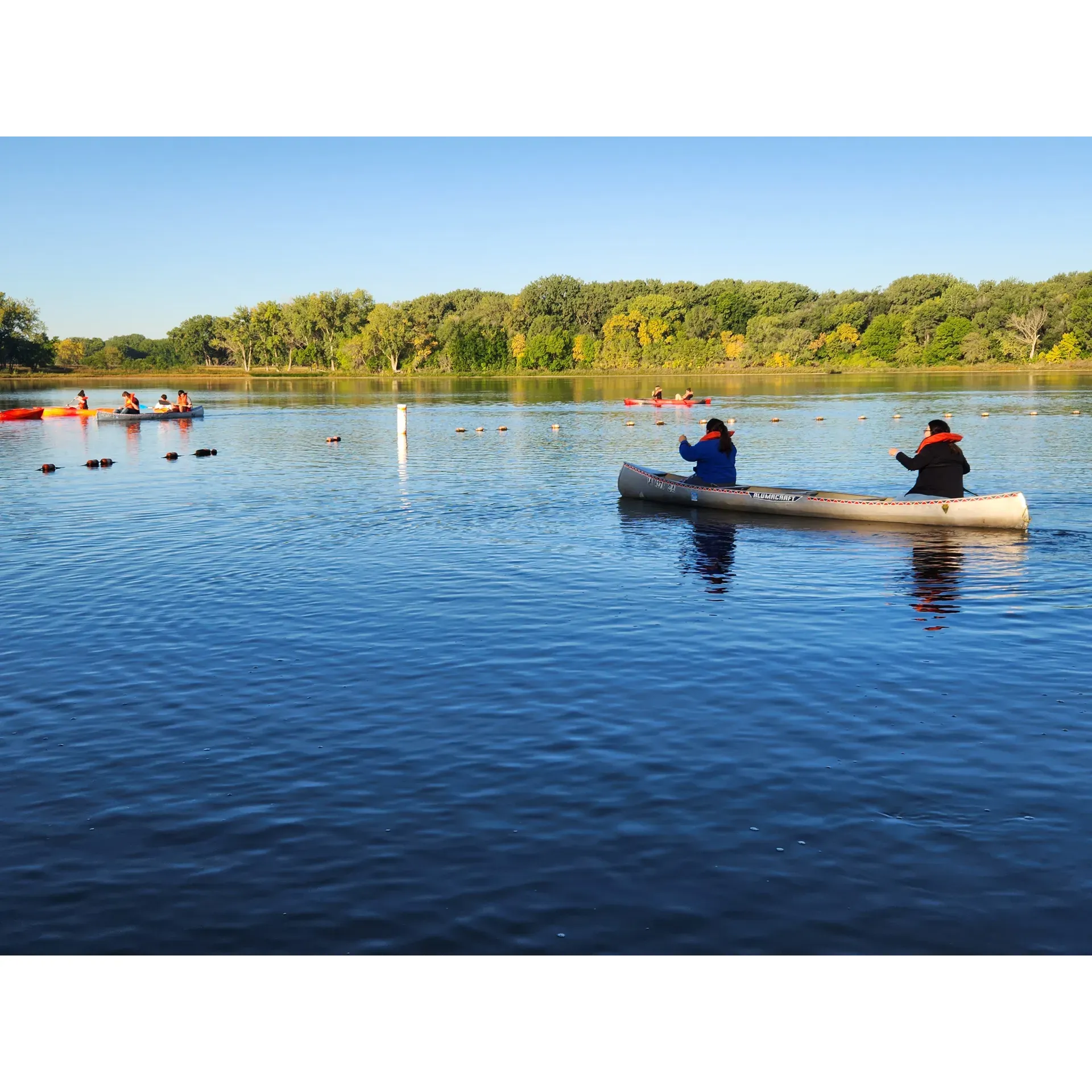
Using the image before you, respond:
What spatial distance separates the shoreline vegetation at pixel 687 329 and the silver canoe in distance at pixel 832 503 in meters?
130

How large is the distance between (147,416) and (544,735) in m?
62.1

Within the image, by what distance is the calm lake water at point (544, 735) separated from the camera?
26.5ft

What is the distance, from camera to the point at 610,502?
32.2 metres

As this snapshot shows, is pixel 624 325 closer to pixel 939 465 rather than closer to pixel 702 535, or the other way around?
pixel 939 465

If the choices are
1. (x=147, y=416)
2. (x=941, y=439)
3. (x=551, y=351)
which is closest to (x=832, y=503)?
(x=941, y=439)

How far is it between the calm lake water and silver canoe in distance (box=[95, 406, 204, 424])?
129 feet

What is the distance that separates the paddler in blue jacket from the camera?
29359 millimetres

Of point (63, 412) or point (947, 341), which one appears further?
point (947, 341)

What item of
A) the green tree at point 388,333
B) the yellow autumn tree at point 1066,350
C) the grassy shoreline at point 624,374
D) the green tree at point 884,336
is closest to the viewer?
the yellow autumn tree at point 1066,350

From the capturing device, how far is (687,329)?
170 meters

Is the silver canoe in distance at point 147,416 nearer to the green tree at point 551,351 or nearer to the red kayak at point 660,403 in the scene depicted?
the red kayak at point 660,403

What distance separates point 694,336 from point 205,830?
546ft

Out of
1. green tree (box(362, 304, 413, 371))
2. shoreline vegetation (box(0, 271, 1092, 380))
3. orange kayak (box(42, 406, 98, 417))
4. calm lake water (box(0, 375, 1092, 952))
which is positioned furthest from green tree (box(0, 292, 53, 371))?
calm lake water (box(0, 375, 1092, 952))

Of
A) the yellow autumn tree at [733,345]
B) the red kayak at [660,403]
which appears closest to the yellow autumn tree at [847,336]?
the yellow autumn tree at [733,345]
